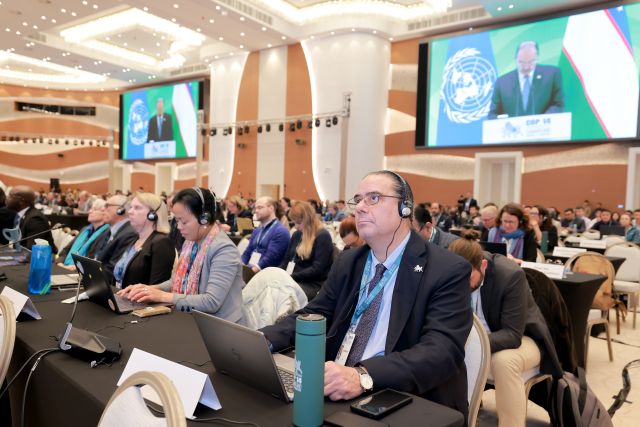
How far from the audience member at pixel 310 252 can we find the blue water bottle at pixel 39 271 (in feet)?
7.39

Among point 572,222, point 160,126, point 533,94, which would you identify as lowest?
point 572,222

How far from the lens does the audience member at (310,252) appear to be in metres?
4.68

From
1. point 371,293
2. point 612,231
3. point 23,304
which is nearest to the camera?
point 371,293

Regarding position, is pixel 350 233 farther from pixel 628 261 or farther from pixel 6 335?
pixel 628 261

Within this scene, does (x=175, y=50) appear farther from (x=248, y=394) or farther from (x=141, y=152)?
(x=248, y=394)

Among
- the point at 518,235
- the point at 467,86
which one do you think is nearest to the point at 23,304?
the point at 518,235

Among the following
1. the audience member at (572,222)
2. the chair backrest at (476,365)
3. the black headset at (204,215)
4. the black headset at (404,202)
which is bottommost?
the audience member at (572,222)

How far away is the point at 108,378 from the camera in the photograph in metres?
1.56

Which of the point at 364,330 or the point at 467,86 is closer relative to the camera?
the point at 364,330

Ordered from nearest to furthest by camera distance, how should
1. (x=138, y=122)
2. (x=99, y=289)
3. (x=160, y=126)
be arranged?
(x=99, y=289) < (x=160, y=126) < (x=138, y=122)

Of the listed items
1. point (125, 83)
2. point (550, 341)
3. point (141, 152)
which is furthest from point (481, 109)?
point (125, 83)

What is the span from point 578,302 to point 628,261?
2.57 metres

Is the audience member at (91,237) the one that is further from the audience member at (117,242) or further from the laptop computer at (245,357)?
the laptop computer at (245,357)

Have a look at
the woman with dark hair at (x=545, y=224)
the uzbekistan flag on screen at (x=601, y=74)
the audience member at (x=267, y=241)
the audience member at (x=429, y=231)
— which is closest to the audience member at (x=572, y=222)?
the uzbekistan flag on screen at (x=601, y=74)
